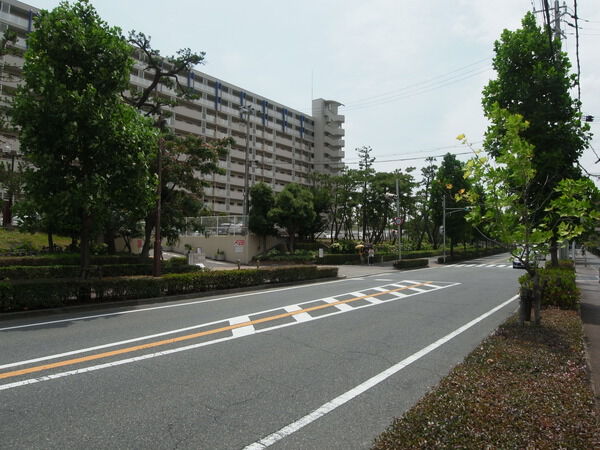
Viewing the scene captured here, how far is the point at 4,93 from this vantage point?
42031 millimetres

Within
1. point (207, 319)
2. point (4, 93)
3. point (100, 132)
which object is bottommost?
point (207, 319)

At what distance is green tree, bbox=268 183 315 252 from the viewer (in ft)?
115

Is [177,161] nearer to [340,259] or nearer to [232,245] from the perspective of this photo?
[232,245]

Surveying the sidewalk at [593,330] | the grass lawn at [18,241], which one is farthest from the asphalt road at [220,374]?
the grass lawn at [18,241]

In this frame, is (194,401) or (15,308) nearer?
(194,401)

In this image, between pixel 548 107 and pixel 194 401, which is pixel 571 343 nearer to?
pixel 194 401

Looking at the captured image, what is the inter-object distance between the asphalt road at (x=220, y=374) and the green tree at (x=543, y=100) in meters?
5.13

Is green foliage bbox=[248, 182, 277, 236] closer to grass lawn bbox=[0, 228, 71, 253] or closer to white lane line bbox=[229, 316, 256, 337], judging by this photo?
grass lawn bbox=[0, 228, 71, 253]

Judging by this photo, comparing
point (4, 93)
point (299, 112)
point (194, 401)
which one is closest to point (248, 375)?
point (194, 401)

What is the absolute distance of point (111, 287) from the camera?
11.9 meters

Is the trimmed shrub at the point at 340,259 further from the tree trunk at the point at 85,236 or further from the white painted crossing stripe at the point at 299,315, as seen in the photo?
the tree trunk at the point at 85,236

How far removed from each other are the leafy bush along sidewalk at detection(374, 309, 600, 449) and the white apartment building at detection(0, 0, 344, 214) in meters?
46.1

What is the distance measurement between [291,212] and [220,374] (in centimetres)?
3000

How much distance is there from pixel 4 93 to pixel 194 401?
5122 centimetres
